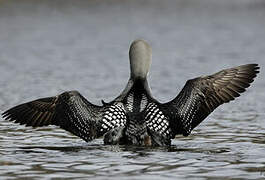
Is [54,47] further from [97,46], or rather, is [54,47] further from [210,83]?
[210,83]

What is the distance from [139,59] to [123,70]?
619cm

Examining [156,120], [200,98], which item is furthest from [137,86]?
[200,98]

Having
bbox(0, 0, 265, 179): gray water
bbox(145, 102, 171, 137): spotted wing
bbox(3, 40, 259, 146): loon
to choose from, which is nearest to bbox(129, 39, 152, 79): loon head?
bbox(3, 40, 259, 146): loon

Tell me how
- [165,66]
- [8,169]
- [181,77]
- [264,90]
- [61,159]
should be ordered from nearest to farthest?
[8,169] → [61,159] → [264,90] → [181,77] → [165,66]

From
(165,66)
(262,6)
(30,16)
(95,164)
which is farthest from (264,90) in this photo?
(262,6)

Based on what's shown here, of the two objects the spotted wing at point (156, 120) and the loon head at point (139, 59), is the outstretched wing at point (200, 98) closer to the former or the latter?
the spotted wing at point (156, 120)

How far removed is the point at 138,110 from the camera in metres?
7.96

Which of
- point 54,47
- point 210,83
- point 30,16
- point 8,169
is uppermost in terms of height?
point 30,16

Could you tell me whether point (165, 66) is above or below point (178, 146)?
above

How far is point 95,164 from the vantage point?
274 inches

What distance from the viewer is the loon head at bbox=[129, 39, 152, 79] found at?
8352mm

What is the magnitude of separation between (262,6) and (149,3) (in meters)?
3.40

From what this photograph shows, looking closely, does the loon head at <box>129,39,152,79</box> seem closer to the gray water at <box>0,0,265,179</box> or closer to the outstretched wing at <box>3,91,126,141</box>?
the outstretched wing at <box>3,91,126,141</box>

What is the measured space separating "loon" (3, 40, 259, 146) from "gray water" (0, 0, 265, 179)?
184 millimetres
